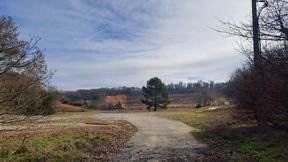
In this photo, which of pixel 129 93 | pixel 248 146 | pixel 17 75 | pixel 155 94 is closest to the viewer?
pixel 17 75

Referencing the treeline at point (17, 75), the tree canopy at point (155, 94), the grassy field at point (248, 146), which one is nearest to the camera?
the treeline at point (17, 75)

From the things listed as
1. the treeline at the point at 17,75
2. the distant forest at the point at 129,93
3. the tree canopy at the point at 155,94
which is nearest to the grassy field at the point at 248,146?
the treeline at the point at 17,75

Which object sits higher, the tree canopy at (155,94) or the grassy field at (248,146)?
the tree canopy at (155,94)

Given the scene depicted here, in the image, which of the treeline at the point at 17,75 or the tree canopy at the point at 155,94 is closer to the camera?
the treeline at the point at 17,75

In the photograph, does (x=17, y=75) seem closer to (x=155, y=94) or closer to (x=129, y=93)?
(x=155, y=94)

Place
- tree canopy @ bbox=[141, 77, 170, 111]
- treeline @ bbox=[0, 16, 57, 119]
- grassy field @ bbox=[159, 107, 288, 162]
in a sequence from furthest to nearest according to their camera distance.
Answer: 1. tree canopy @ bbox=[141, 77, 170, 111]
2. grassy field @ bbox=[159, 107, 288, 162]
3. treeline @ bbox=[0, 16, 57, 119]

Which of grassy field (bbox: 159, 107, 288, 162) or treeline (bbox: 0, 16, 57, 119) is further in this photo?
grassy field (bbox: 159, 107, 288, 162)

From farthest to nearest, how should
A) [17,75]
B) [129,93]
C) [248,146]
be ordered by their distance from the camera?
[129,93] → [248,146] → [17,75]

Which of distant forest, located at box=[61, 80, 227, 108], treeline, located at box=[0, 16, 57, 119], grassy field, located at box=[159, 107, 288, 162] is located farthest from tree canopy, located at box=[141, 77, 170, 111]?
treeline, located at box=[0, 16, 57, 119]

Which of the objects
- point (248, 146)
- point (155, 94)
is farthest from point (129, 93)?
point (248, 146)

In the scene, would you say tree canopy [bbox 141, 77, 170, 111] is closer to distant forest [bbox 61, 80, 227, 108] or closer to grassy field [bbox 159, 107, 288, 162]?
distant forest [bbox 61, 80, 227, 108]

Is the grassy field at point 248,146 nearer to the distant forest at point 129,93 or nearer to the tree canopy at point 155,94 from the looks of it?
the distant forest at point 129,93

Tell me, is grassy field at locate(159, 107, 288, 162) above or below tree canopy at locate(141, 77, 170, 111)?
below

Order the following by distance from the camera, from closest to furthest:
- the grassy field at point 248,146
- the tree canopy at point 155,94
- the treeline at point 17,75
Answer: the treeline at point 17,75, the grassy field at point 248,146, the tree canopy at point 155,94
